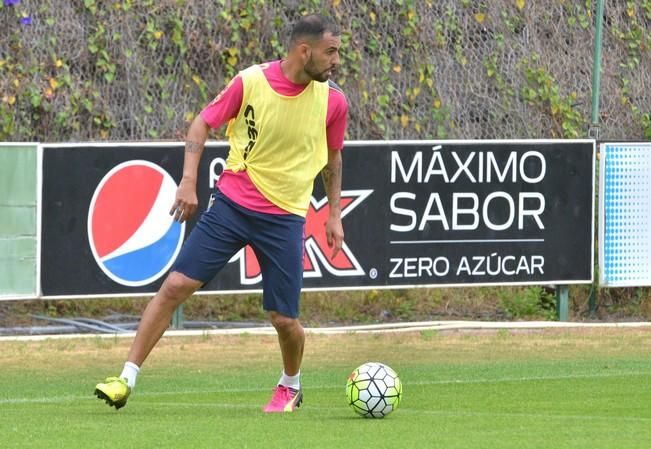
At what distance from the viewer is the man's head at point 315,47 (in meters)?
7.98

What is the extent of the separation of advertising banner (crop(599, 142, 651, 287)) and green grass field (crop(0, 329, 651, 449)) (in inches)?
36.6

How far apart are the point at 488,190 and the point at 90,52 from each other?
12.3 ft

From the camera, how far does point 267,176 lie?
8086 millimetres

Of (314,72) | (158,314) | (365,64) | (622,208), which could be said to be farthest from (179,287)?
(365,64)

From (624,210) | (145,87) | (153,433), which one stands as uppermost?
(145,87)

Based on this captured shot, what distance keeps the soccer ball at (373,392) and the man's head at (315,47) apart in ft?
5.17

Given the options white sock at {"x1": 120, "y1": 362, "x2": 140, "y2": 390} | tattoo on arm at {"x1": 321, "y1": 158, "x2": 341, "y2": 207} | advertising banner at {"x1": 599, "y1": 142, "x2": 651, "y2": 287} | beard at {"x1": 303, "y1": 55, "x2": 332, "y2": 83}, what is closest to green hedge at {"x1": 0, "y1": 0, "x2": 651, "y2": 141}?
advertising banner at {"x1": 599, "y1": 142, "x2": 651, "y2": 287}

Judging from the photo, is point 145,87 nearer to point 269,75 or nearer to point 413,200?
point 413,200

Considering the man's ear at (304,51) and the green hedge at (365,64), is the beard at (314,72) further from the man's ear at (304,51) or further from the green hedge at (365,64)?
the green hedge at (365,64)

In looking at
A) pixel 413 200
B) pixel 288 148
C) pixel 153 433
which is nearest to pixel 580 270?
pixel 413 200

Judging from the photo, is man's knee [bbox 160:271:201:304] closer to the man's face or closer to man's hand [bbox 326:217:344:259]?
man's hand [bbox 326:217:344:259]

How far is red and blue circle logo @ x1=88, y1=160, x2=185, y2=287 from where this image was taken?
12.1m

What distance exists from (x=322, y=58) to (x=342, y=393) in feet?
8.29

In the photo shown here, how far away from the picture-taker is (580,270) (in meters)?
14.0
